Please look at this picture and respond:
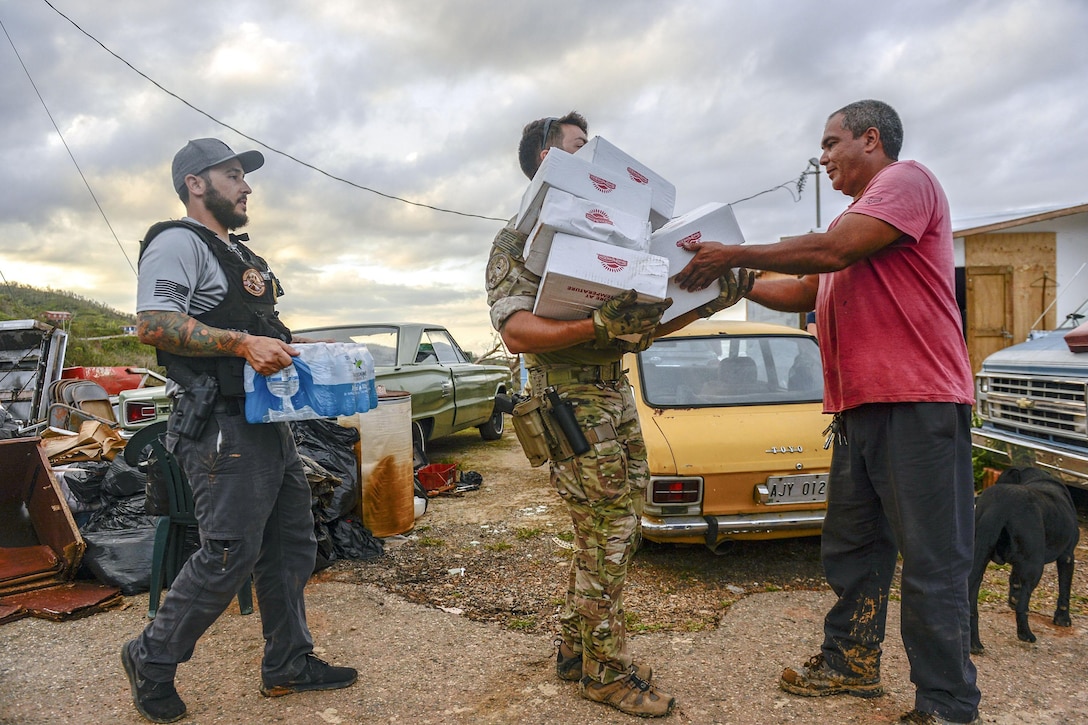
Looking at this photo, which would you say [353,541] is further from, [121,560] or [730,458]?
[730,458]

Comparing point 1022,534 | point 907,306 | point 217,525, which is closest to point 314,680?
point 217,525

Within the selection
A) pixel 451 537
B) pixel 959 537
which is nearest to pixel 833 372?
pixel 959 537

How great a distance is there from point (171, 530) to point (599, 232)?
9.22ft

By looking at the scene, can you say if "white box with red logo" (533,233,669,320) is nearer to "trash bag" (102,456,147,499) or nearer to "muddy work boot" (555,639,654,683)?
"muddy work boot" (555,639,654,683)

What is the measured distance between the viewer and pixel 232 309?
2.54 meters

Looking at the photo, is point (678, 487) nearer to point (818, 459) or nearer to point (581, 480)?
point (818, 459)

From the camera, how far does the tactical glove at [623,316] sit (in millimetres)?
2220

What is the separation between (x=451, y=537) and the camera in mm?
5109

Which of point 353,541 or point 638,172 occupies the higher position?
point 638,172

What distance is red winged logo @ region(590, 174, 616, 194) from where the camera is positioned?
227 cm

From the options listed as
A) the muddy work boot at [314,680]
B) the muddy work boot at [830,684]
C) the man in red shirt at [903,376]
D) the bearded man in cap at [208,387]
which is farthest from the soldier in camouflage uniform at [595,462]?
the muddy work boot at [314,680]

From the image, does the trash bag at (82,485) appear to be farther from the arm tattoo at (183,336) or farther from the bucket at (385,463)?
the arm tattoo at (183,336)

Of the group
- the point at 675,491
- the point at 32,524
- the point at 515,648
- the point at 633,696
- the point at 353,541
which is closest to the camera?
the point at 633,696

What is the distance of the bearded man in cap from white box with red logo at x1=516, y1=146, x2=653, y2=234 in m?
1.00
